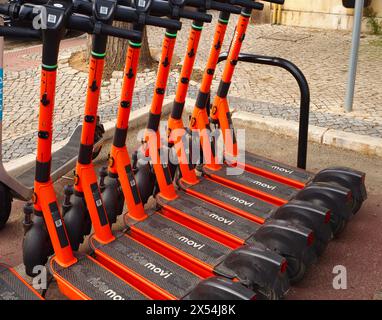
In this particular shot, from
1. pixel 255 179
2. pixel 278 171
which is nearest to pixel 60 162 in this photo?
pixel 255 179

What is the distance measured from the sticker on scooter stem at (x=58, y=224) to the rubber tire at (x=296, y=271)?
1.23 metres

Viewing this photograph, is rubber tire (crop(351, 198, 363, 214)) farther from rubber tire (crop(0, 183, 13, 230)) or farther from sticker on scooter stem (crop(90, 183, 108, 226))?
rubber tire (crop(0, 183, 13, 230))

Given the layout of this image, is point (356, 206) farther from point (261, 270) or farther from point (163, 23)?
point (163, 23)

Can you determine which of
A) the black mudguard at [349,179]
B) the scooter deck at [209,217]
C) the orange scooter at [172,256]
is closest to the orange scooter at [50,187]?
the orange scooter at [172,256]

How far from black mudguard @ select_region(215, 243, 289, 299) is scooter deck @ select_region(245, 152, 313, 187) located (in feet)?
4.02

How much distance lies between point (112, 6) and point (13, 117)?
135 inches

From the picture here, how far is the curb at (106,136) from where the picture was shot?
4.04 metres

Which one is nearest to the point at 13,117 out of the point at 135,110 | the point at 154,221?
the point at 135,110

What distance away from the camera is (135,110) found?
554 centimetres

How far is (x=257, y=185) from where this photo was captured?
379cm

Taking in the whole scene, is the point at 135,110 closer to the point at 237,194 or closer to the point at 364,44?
the point at 237,194

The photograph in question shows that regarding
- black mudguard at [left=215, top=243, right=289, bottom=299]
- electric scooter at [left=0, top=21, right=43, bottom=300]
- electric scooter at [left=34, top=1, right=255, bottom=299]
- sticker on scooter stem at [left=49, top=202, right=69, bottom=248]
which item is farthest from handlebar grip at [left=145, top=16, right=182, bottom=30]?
electric scooter at [left=0, top=21, right=43, bottom=300]

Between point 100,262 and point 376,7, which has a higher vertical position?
point 376,7

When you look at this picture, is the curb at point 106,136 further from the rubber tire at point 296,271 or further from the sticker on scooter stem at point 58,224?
the rubber tire at point 296,271
